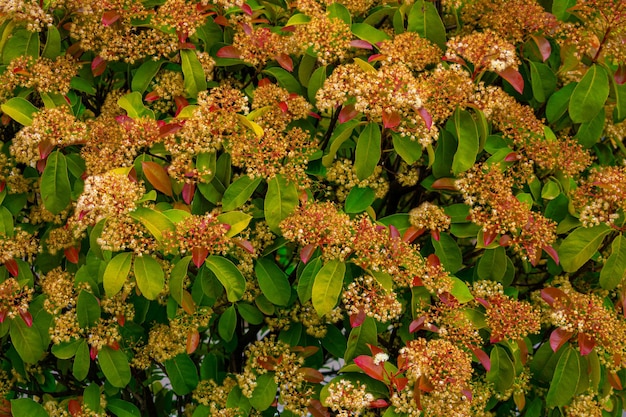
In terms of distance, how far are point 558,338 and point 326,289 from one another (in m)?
0.91

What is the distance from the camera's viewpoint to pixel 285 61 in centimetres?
314

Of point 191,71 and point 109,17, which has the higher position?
point 109,17

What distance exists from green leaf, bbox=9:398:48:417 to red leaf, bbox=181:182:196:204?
41.4 inches

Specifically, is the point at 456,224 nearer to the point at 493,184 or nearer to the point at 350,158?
the point at 493,184

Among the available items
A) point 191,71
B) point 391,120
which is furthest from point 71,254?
point 391,120

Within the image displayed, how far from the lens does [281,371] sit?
2998mm

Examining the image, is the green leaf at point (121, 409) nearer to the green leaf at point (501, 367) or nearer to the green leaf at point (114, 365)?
the green leaf at point (114, 365)

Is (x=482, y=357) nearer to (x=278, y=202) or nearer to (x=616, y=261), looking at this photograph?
(x=616, y=261)

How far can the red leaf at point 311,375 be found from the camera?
118 inches

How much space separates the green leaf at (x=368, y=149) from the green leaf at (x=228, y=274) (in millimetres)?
578

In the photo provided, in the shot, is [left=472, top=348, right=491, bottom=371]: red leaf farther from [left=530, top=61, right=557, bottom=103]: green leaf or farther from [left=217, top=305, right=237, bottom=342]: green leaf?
[left=530, top=61, right=557, bottom=103]: green leaf

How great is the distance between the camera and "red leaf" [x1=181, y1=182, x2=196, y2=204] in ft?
9.64

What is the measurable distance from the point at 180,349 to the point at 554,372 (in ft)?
4.79

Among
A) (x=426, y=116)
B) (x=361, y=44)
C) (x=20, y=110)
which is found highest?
(x=361, y=44)
